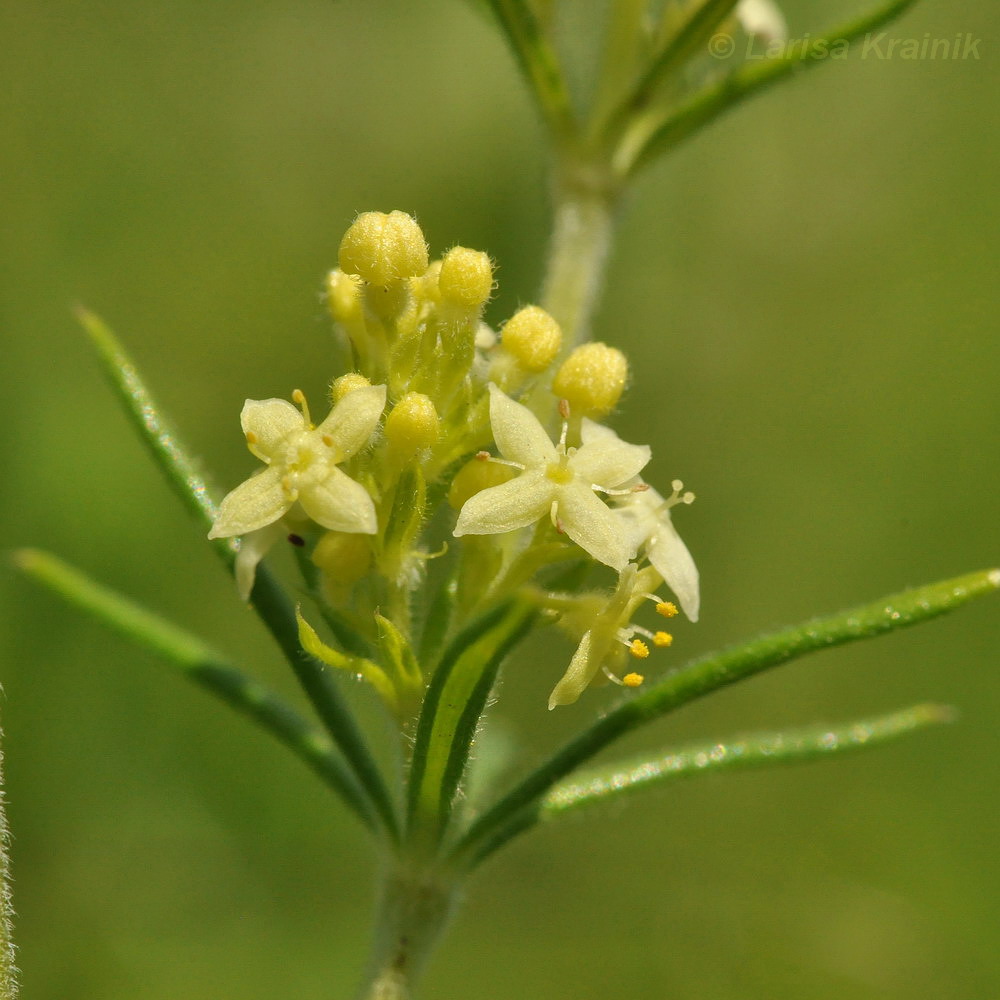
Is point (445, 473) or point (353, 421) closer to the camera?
point (353, 421)

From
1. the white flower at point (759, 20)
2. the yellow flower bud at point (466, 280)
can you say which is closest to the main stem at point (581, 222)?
the white flower at point (759, 20)

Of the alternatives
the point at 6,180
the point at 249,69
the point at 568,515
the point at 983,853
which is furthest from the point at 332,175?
A: the point at 568,515

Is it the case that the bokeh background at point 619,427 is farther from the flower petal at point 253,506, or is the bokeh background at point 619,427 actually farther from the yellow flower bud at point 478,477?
the flower petal at point 253,506

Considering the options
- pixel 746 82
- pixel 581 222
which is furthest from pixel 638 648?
pixel 746 82

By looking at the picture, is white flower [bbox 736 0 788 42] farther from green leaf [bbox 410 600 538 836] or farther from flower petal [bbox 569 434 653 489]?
green leaf [bbox 410 600 538 836]

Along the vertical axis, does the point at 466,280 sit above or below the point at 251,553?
above

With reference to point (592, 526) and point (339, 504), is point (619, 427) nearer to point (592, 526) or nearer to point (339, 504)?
point (592, 526)

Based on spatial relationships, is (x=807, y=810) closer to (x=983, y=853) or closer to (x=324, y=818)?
(x=983, y=853)
